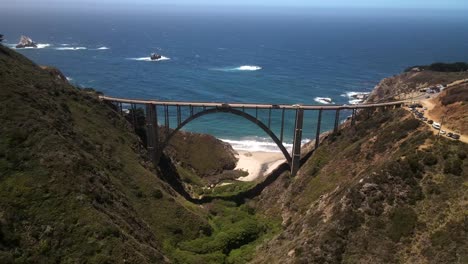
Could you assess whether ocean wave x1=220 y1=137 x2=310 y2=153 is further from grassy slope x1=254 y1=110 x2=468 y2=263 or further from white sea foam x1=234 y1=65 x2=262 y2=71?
white sea foam x1=234 y1=65 x2=262 y2=71

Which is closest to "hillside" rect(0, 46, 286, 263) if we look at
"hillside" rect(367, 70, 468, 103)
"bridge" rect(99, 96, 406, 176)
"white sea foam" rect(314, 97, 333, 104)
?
"bridge" rect(99, 96, 406, 176)

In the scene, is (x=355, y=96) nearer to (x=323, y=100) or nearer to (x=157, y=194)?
(x=323, y=100)

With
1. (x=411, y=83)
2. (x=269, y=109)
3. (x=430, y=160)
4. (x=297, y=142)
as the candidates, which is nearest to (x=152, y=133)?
(x=269, y=109)

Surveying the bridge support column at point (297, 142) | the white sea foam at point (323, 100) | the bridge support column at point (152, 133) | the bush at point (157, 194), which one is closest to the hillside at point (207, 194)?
the bush at point (157, 194)

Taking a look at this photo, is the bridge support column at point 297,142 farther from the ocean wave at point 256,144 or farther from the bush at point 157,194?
the ocean wave at point 256,144

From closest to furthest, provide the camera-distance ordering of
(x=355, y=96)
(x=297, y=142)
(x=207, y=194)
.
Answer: (x=297, y=142) < (x=207, y=194) < (x=355, y=96)
